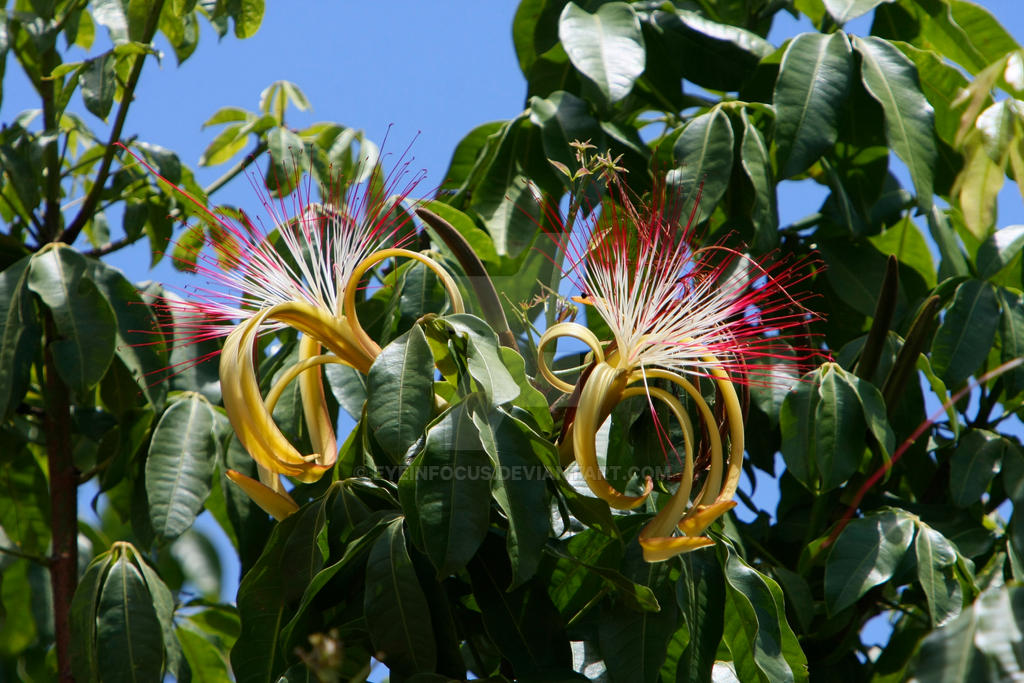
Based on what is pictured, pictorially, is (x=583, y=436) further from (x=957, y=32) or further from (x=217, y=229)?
(x=957, y=32)

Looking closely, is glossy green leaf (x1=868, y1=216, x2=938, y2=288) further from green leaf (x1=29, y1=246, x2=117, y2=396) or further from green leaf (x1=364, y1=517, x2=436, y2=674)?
green leaf (x1=29, y1=246, x2=117, y2=396)

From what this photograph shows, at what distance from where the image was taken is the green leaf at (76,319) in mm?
2129

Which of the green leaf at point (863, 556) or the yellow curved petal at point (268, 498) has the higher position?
the yellow curved petal at point (268, 498)

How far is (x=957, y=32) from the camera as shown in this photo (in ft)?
8.00

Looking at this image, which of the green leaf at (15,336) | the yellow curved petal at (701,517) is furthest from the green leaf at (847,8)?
the green leaf at (15,336)

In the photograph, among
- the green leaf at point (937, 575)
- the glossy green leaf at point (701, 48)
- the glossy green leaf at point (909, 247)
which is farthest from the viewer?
the glossy green leaf at point (909, 247)

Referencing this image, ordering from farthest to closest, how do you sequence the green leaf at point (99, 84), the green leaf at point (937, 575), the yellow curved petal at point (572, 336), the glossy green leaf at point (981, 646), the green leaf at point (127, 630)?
the green leaf at point (99, 84) → the green leaf at point (127, 630) → the green leaf at point (937, 575) → the yellow curved petal at point (572, 336) → the glossy green leaf at point (981, 646)

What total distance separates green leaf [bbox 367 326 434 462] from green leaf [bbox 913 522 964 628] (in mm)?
922

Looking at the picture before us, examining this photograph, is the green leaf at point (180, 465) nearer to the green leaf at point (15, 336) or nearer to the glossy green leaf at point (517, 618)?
the green leaf at point (15, 336)

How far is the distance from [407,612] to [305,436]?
30.5 inches

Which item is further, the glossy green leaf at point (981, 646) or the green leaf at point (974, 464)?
the green leaf at point (974, 464)

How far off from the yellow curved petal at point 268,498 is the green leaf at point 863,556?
2.97 ft

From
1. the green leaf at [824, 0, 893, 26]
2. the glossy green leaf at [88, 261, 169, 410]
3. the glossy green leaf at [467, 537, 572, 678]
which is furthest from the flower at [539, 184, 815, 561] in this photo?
the glossy green leaf at [88, 261, 169, 410]

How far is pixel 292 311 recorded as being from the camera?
160 cm
